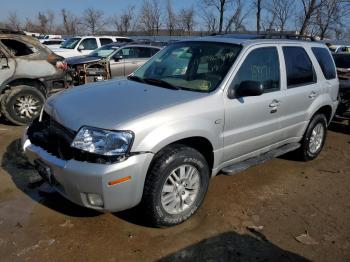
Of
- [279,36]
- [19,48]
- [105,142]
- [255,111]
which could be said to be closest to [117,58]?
[19,48]

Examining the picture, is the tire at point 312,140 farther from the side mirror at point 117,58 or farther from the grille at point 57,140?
the side mirror at point 117,58

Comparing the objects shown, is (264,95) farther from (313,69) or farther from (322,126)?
(322,126)

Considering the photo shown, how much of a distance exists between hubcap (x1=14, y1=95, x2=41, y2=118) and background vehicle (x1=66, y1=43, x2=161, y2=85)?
114 inches

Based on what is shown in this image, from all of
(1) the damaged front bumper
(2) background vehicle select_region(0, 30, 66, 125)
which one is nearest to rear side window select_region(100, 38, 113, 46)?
(2) background vehicle select_region(0, 30, 66, 125)

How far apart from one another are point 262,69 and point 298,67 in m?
0.84

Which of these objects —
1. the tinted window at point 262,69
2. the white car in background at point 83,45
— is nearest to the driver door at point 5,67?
the tinted window at point 262,69

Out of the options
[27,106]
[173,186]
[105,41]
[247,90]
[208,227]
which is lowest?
[208,227]

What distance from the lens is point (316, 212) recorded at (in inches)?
163

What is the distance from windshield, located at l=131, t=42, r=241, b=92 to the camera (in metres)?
4.00

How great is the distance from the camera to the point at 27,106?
727 centimetres

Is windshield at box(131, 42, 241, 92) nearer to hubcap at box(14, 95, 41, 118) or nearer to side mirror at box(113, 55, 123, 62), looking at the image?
hubcap at box(14, 95, 41, 118)

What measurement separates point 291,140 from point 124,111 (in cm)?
275

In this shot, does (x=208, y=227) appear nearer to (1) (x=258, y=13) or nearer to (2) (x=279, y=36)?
(2) (x=279, y=36)

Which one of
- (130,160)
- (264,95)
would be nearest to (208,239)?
(130,160)
